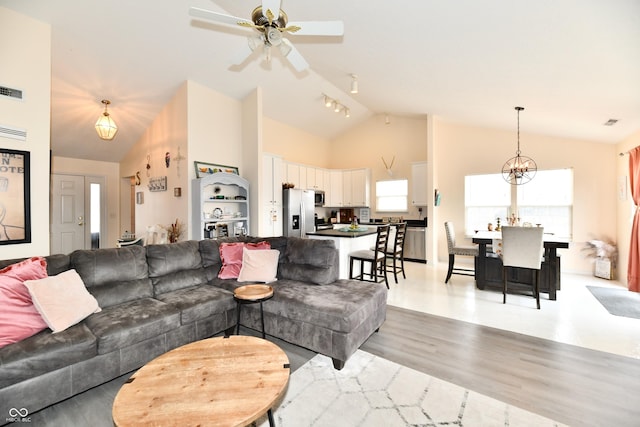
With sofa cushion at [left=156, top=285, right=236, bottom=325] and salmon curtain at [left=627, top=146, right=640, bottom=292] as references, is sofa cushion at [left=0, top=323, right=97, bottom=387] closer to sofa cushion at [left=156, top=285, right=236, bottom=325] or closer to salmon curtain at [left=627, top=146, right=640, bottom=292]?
sofa cushion at [left=156, top=285, right=236, bottom=325]

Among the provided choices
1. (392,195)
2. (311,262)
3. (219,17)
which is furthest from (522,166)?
(219,17)

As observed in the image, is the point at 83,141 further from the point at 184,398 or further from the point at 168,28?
the point at 184,398

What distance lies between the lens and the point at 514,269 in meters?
4.25

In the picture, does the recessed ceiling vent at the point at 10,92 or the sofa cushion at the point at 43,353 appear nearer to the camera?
the sofa cushion at the point at 43,353

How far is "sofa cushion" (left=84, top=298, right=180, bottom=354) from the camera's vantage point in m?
2.02

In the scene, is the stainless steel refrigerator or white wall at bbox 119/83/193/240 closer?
white wall at bbox 119/83/193/240

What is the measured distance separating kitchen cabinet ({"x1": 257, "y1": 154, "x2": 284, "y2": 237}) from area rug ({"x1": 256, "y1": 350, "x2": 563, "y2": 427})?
3.59 m

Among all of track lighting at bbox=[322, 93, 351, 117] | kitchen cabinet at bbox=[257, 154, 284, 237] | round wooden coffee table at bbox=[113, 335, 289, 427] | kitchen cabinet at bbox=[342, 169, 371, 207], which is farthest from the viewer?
kitchen cabinet at bbox=[342, 169, 371, 207]

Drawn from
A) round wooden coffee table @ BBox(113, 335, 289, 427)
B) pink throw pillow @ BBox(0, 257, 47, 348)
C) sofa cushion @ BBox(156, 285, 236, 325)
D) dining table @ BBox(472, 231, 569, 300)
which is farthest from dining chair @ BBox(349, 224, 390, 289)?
pink throw pillow @ BBox(0, 257, 47, 348)

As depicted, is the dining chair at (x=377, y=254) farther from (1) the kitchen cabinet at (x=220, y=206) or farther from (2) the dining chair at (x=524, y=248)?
(1) the kitchen cabinet at (x=220, y=206)

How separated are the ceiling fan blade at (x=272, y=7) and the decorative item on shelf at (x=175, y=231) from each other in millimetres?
3738

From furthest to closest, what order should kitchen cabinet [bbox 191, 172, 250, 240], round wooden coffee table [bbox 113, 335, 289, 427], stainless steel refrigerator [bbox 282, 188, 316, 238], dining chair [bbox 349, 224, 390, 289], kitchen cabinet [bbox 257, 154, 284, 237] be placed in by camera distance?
stainless steel refrigerator [bbox 282, 188, 316, 238] → kitchen cabinet [bbox 257, 154, 284, 237] → kitchen cabinet [bbox 191, 172, 250, 240] → dining chair [bbox 349, 224, 390, 289] → round wooden coffee table [bbox 113, 335, 289, 427]

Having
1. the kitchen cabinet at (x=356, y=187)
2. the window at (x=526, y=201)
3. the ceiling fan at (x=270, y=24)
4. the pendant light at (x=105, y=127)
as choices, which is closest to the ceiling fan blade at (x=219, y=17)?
the ceiling fan at (x=270, y=24)

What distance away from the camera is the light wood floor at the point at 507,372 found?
1795 millimetres
